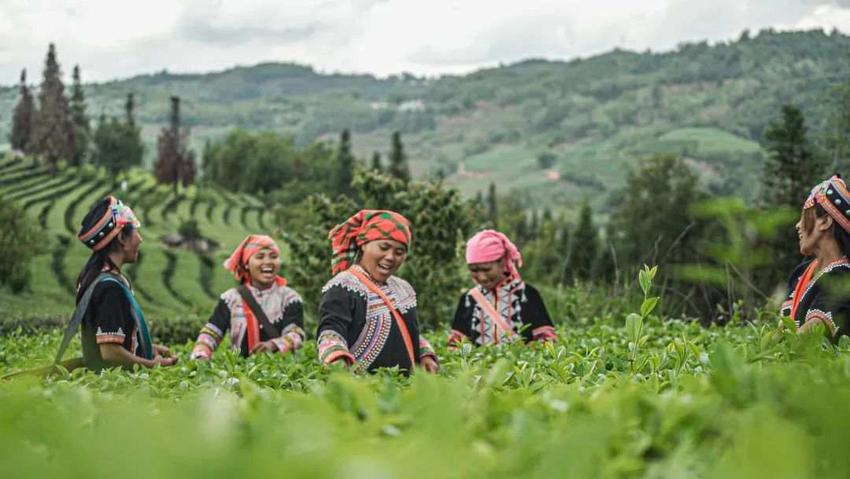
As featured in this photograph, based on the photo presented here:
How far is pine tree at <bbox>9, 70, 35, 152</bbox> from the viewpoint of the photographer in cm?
8450

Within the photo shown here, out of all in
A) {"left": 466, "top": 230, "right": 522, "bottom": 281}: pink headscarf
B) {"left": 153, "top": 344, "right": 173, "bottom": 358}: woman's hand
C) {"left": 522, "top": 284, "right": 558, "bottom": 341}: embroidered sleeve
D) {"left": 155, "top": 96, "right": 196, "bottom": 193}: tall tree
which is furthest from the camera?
{"left": 155, "top": 96, "right": 196, "bottom": 193}: tall tree

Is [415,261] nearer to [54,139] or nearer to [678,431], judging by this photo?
[678,431]

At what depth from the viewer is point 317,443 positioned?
1.40m

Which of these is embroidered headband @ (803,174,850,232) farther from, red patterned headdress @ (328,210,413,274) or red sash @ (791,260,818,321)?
red patterned headdress @ (328,210,413,274)

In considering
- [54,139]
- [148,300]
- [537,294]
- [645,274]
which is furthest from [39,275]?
[645,274]

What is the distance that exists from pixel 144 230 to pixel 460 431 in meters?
65.8

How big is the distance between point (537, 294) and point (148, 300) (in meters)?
42.8

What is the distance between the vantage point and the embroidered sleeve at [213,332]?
7156mm

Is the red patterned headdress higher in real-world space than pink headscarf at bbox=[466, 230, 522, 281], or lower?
higher

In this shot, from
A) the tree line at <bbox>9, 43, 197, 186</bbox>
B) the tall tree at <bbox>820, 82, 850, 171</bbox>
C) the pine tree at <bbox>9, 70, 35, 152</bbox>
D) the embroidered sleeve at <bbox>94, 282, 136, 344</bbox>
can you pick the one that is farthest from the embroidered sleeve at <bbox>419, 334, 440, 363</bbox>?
the pine tree at <bbox>9, 70, 35, 152</bbox>

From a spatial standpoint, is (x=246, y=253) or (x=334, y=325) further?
(x=246, y=253)

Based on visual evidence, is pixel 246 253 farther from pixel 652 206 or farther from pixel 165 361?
pixel 652 206

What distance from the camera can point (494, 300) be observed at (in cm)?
708

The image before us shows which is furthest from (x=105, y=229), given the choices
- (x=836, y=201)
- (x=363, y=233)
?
(x=836, y=201)
